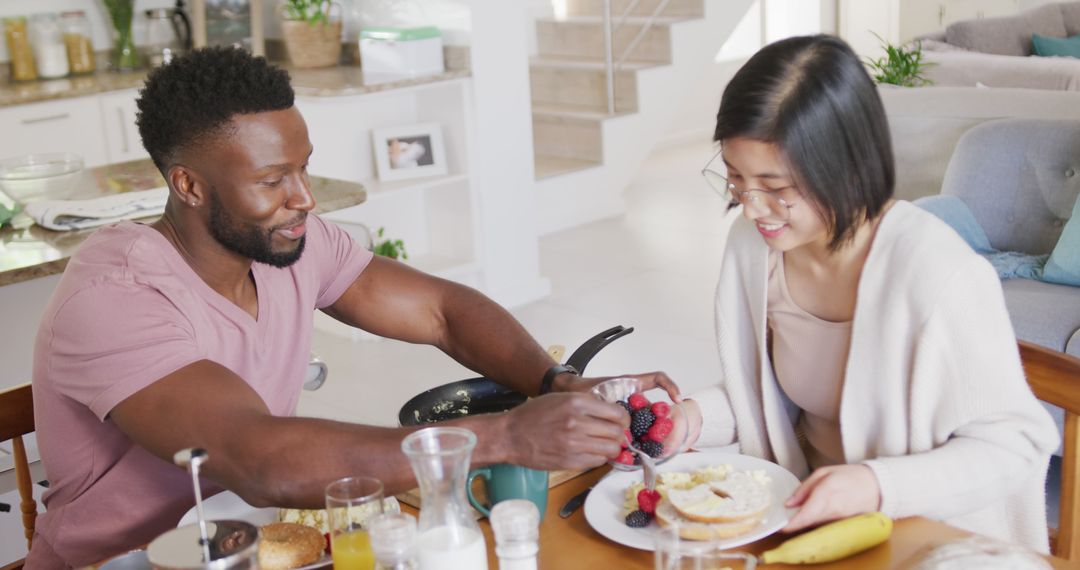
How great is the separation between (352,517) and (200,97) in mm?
682

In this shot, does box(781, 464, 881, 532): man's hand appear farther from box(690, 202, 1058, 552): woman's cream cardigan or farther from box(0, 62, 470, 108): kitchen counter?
box(0, 62, 470, 108): kitchen counter

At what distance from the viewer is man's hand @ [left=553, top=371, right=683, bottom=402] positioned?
1.54 meters

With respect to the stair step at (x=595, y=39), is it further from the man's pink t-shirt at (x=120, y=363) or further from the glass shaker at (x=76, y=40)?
the man's pink t-shirt at (x=120, y=363)

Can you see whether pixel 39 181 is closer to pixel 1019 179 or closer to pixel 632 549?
pixel 632 549

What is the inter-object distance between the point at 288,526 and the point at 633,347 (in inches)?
116

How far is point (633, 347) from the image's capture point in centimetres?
418

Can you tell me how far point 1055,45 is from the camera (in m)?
7.25

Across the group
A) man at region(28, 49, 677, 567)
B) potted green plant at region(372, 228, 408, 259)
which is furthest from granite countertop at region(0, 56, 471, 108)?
man at region(28, 49, 677, 567)

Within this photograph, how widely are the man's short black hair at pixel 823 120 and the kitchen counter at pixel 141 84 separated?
2.88 metres

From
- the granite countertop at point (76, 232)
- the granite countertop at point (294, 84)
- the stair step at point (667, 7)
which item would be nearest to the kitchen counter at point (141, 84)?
the granite countertop at point (294, 84)

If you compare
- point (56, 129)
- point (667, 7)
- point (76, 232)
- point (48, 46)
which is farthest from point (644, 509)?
point (667, 7)

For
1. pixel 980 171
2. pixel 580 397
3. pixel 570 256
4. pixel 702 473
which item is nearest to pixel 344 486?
pixel 580 397

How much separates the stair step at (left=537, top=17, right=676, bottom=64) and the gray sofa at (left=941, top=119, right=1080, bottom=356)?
315cm

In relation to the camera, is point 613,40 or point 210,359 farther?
point 613,40
